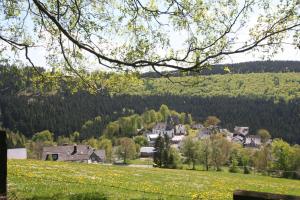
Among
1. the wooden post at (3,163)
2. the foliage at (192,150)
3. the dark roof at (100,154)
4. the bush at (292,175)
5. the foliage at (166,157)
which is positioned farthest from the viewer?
the dark roof at (100,154)

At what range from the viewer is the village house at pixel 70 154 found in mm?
123500

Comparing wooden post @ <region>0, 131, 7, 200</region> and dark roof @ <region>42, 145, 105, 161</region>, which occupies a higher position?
wooden post @ <region>0, 131, 7, 200</region>

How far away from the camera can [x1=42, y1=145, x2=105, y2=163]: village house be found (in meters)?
124

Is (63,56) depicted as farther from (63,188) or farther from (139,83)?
(63,188)

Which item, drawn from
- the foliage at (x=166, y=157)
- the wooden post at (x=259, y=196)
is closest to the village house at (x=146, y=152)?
the foliage at (x=166, y=157)

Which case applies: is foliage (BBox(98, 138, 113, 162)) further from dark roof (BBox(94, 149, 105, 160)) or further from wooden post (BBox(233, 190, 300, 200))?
wooden post (BBox(233, 190, 300, 200))

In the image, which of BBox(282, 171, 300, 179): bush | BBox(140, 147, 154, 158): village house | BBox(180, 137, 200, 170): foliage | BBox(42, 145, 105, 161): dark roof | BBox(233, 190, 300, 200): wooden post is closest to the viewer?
BBox(233, 190, 300, 200): wooden post

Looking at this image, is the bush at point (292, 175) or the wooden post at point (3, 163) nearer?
the wooden post at point (3, 163)

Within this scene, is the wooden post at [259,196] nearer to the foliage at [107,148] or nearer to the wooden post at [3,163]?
the wooden post at [3,163]

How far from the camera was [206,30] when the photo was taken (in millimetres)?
14023

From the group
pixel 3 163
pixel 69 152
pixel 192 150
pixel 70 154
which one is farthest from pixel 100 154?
pixel 3 163

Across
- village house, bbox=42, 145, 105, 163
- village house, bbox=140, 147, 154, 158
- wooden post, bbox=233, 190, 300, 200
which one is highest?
wooden post, bbox=233, 190, 300, 200

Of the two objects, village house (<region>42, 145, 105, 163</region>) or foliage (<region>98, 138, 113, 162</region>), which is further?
foliage (<region>98, 138, 113, 162</region>)

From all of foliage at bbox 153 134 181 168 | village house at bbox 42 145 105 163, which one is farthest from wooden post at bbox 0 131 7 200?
village house at bbox 42 145 105 163
